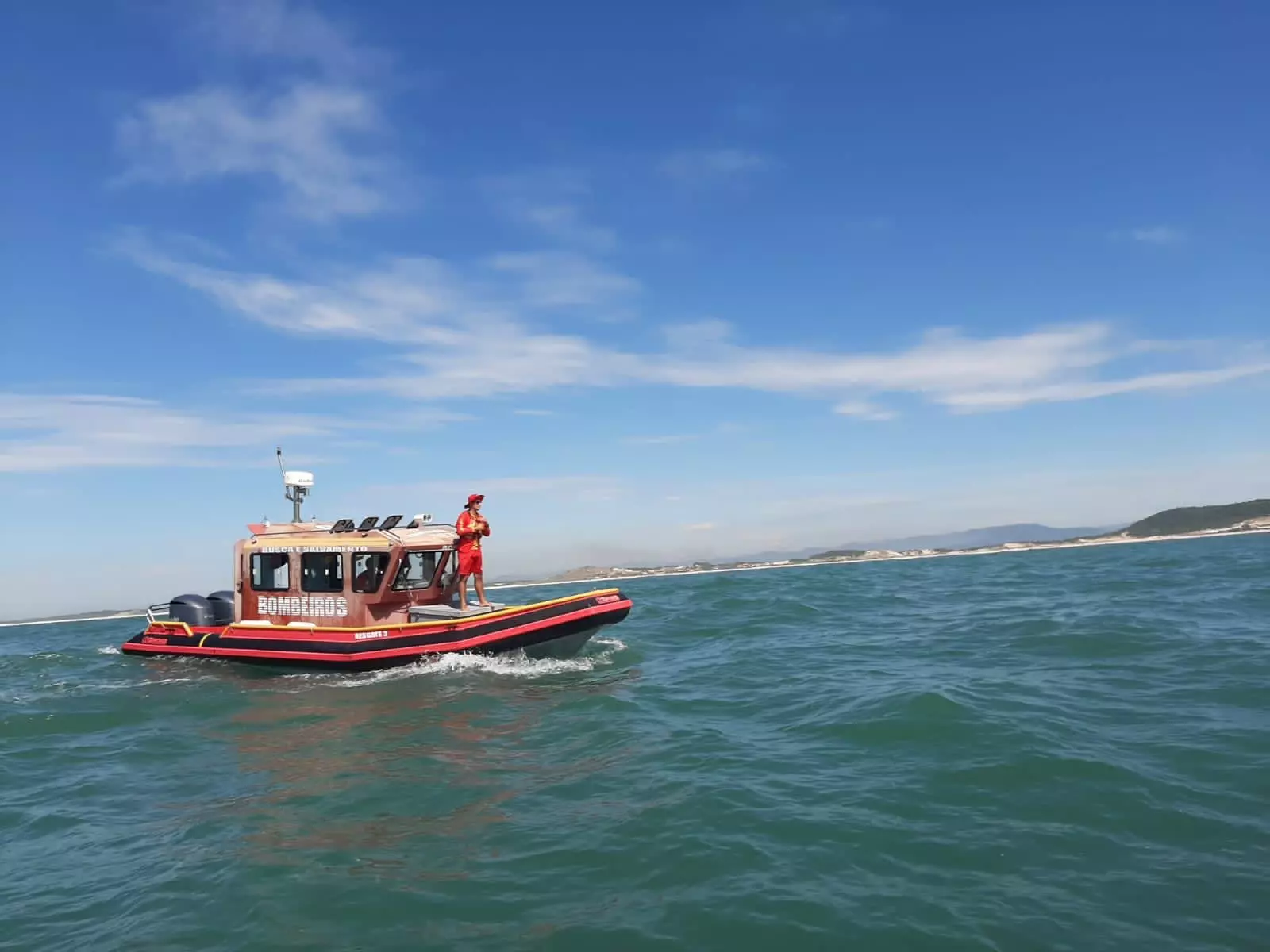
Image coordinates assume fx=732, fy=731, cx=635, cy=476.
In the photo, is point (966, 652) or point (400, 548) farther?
point (400, 548)

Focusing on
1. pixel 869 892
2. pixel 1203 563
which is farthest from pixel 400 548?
pixel 1203 563

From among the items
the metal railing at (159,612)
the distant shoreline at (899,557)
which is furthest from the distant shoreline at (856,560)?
the metal railing at (159,612)

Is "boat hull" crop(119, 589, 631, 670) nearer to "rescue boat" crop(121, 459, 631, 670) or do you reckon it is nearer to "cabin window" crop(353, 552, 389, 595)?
"rescue boat" crop(121, 459, 631, 670)

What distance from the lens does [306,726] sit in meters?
10.9

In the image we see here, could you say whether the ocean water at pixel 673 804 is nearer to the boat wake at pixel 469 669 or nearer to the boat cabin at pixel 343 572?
the boat wake at pixel 469 669

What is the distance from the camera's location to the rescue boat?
14.4 meters

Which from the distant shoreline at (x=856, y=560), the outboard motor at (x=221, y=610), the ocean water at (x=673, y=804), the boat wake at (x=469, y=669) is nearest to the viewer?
the ocean water at (x=673, y=804)

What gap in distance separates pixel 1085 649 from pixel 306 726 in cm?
1311

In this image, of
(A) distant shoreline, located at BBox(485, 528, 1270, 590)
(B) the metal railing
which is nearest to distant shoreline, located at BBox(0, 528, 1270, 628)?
(A) distant shoreline, located at BBox(485, 528, 1270, 590)

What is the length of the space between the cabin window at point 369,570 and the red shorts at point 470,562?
70.1 inches

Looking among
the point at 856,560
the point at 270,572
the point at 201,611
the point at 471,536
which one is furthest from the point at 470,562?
the point at 856,560

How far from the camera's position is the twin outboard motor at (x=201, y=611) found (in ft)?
59.2

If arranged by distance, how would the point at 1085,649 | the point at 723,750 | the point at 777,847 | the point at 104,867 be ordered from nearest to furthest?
the point at 777,847, the point at 104,867, the point at 723,750, the point at 1085,649

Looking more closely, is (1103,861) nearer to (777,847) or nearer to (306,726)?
(777,847)
